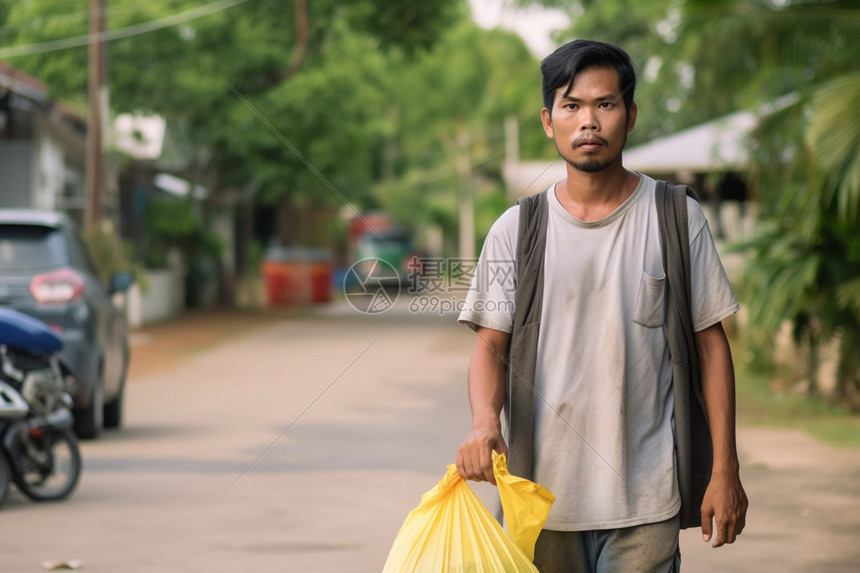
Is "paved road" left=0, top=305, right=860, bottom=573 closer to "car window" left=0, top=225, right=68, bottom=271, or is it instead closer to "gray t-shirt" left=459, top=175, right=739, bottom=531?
"gray t-shirt" left=459, top=175, right=739, bottom=531

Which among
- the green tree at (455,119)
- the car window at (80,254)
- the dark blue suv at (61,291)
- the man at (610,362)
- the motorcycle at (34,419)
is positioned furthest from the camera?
the green tree at (455,119)

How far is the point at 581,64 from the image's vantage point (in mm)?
3131

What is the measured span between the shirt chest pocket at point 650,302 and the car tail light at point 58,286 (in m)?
7.16

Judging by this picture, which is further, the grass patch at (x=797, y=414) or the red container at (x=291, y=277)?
the red container at (x=291, y=277)

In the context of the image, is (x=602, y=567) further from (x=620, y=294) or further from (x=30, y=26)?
(x=30, y=26)

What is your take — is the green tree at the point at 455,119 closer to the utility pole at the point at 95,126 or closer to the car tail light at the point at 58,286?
the utility pole at the point at 95,126

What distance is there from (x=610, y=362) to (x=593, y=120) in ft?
1.85

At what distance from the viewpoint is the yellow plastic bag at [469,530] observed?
9.78 feet

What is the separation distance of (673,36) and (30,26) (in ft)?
48.9

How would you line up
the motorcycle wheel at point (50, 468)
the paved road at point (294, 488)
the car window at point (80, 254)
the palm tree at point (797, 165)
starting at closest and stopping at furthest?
the paved road at point (294, 488) < the motorcycle wheel at point (50, 468) < the car window at point (80, 254) < the palm tree at point (797, 165)

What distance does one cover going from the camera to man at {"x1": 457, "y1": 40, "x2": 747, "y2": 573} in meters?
3.08

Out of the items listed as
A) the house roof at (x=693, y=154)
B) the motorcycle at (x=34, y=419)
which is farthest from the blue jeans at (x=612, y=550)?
the house roof at (x=693, y=154)

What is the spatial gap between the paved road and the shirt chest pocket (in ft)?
2.95

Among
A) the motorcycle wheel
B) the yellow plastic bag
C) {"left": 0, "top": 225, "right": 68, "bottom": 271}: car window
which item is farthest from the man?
{"left": 0, "top": 225, "right": 68, "bottom": 271}: car window
